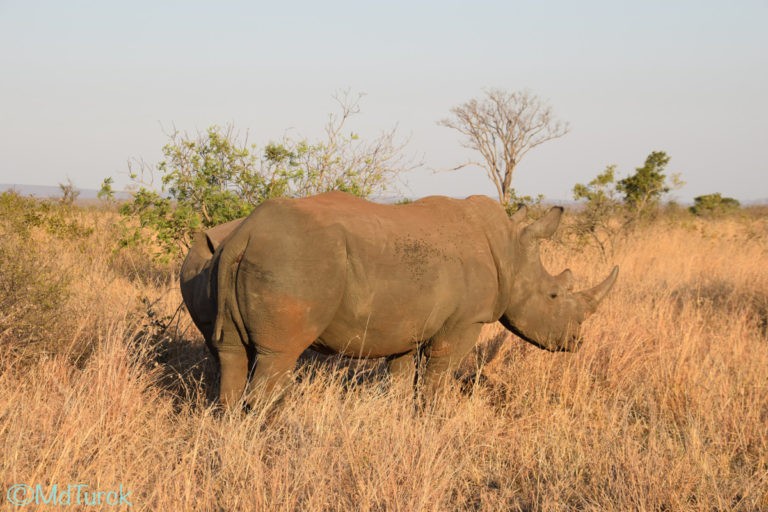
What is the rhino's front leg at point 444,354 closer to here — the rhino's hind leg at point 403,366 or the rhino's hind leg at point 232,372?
the rhino's hind leg at point 403,366

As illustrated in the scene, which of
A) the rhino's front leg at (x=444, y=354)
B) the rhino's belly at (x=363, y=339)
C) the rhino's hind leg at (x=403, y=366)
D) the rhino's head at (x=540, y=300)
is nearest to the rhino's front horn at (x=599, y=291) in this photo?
the rhino's head at (x=540, y=300)

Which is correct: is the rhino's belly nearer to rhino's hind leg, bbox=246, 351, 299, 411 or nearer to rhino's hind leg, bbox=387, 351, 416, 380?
rhino's hind leg, bbox=246, 351, 299, 411

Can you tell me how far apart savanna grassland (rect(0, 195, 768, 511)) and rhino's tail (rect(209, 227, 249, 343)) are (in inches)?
22.0

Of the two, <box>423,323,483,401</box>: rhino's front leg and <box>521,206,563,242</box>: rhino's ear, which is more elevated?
<box>521,206,563,242</box>: rhino's ear

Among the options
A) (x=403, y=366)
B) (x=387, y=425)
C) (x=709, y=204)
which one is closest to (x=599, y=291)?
(x=403, y=366)

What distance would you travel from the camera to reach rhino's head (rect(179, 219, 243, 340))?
4.39m

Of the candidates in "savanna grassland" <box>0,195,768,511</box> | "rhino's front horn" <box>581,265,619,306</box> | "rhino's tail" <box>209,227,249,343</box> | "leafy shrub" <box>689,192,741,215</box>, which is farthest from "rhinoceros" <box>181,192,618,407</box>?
"leafy shrub" <box>689,192,741,215</box>

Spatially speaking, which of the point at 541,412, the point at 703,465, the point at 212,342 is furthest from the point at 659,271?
the point at 212,342

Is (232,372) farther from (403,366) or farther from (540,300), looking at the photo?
(540,300)

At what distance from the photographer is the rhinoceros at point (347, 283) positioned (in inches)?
158

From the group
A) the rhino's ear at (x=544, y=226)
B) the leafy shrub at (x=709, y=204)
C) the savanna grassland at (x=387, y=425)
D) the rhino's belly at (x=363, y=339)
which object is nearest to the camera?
the savanna grassland at (x=387, y=425)

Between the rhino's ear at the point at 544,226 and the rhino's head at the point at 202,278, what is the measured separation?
2.32 meters

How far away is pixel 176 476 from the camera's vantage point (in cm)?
346

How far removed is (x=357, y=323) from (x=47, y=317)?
2.49 metres
